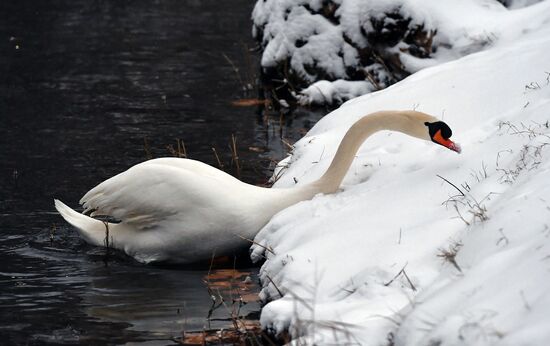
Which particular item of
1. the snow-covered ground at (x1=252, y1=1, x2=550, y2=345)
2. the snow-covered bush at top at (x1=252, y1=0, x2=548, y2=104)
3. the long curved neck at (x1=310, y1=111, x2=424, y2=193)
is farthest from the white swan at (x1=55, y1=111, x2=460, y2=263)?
the snow-covered bush at top at (x1=252, y1=0, x2=548, y2=104)

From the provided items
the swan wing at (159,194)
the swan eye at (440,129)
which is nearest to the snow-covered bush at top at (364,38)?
the swan eye at (440,129)

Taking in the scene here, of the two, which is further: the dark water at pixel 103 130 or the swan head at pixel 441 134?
the swan head at pixel 441 134

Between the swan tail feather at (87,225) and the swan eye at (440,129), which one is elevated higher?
the swan eye at (440,129)

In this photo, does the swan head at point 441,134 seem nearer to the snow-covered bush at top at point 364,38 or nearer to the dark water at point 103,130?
the dark water at point 103,130

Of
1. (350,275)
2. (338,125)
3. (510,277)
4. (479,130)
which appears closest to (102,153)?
(338,125)

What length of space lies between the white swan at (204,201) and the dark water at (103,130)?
0.20 m

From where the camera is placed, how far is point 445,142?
6.93 meters

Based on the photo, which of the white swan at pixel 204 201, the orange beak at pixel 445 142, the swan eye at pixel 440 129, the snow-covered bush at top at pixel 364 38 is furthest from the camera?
the snow-covered bush at top at pixel 364 38

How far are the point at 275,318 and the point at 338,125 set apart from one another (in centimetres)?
362

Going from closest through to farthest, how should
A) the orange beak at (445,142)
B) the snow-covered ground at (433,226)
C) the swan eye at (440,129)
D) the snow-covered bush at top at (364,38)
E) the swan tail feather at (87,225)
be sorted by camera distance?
the snow-covered ground at (433,226)
the orange beak at (445,142)
the swan eye at (440,129)
the swan tail feather at (87,225)
the snow-covered bush at top at (364,38)

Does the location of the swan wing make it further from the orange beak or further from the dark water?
the orange beak

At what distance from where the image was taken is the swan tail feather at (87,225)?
8016 mm

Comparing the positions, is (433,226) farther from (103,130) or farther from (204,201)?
(103,130)

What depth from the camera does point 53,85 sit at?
1402 centimetres
